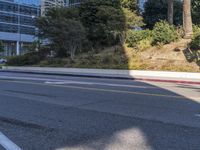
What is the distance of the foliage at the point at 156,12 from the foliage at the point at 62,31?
10.9 meters

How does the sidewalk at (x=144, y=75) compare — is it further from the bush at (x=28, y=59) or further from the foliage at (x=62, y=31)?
the bush at (x=28, y=59)

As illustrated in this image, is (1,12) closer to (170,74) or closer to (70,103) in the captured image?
(170,74)

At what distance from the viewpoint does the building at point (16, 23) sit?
401ft

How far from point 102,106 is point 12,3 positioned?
118 meters

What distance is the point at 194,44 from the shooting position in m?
32.2

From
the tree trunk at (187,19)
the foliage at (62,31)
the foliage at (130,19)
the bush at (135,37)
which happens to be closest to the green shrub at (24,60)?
the foliage at (62,31)

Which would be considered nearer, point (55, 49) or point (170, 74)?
point (170, 74)

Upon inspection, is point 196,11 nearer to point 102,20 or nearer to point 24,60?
point 102,20

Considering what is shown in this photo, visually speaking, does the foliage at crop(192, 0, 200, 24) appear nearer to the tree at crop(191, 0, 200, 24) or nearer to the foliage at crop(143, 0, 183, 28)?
the tree at crop(191, 0, 200, 24)

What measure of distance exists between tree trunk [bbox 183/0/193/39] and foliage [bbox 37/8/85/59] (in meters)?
9.65

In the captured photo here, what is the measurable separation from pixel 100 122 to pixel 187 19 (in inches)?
1025

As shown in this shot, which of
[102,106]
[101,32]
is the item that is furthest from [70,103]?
[101,32]

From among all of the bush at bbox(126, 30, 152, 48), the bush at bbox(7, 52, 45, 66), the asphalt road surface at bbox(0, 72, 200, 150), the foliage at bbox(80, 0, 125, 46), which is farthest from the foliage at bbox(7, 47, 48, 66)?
the asphalt road surface at bbox(0, 72, 200, 150)

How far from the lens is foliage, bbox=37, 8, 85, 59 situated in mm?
38750
